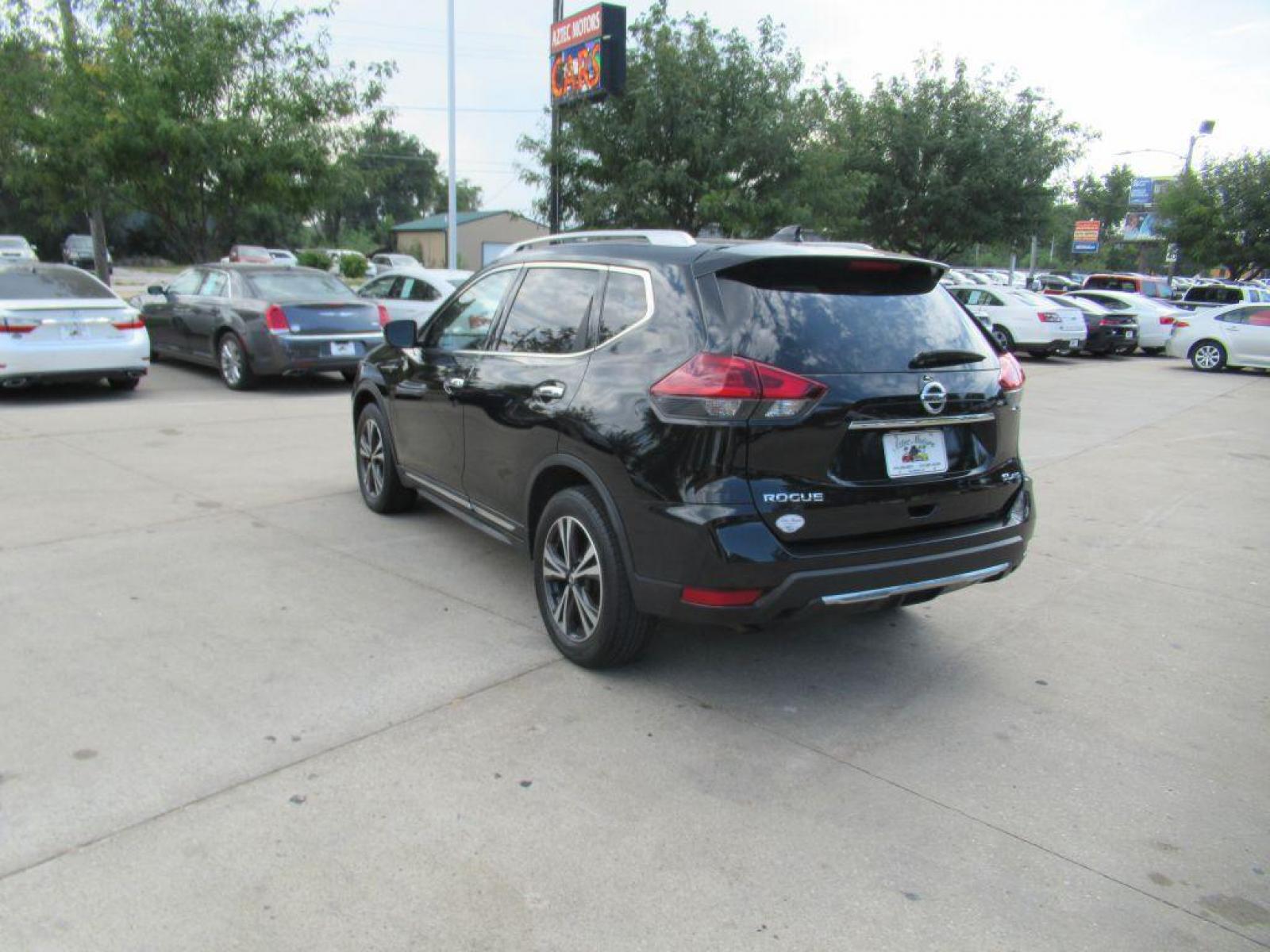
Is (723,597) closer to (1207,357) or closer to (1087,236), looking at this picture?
(1207,357)

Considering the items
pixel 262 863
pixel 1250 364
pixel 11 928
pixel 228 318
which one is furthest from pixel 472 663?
pixel 1250 364

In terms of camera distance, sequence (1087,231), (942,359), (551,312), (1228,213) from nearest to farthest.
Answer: (942,359), (551,312), (1228,213), (1087,231)

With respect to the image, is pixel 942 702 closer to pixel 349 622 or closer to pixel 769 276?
pixel 769 276

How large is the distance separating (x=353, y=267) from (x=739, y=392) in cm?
4875

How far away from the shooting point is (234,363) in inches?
470

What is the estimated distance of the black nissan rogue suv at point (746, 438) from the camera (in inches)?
135

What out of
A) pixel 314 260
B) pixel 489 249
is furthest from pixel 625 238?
pixel 489 249

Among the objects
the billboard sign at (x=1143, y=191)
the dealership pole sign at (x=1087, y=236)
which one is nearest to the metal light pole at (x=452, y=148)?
the dealership pole sign at (x=1087, y=236)

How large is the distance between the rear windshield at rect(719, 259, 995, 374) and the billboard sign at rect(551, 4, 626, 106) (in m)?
11.8

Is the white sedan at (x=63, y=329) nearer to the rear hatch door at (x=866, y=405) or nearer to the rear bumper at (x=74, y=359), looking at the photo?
the rear bumper at (x=74, y=359)

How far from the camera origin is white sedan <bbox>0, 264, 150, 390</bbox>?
10.1 meters

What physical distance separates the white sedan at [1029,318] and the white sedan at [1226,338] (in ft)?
7.00

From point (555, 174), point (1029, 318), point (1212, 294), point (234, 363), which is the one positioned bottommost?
point (234, 363)

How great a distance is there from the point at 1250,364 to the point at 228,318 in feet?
62.3
